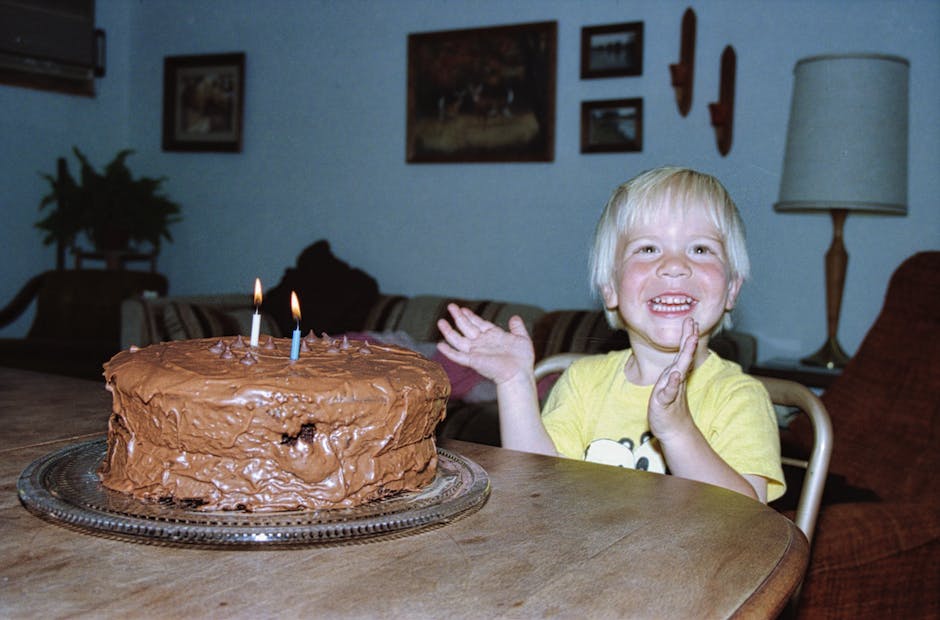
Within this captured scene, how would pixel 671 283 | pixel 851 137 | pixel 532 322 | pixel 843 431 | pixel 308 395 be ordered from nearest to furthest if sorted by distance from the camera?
pixel 308 395, pixel 671 283, pixel 843 431, pixel 851 137, pixel 532 322

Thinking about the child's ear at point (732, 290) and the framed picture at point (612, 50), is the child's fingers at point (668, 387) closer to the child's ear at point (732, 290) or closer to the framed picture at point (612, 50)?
the child's ear at point (732, 290)

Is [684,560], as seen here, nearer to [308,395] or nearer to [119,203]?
[308,395]

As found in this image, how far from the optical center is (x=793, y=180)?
3.15m

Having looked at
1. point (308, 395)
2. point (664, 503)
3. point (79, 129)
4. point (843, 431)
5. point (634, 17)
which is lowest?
point (843, 431)

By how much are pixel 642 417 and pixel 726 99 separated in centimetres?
259

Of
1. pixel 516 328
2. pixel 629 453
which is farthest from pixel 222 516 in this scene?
pixel 629 453

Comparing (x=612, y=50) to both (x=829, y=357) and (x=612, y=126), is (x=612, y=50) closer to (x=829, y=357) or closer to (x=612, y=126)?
(x=612, y=126)

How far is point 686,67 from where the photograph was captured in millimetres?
3727

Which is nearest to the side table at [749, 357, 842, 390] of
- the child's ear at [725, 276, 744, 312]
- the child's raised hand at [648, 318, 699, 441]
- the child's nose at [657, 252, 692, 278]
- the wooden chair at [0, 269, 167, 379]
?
the child's ear at [725, 276, 744, 312]

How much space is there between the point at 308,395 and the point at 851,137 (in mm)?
2689

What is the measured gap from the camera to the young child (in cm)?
130

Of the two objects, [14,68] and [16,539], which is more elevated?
[14,68]

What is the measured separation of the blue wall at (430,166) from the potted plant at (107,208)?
28 cm

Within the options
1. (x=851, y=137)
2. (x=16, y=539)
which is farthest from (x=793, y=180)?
(x=16, y=539)
